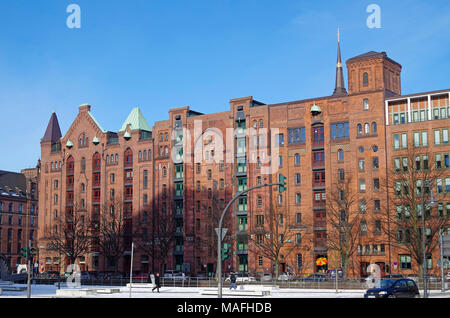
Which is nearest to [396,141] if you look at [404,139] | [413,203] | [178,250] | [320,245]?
[404,139]

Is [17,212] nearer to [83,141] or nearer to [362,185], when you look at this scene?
[83,141]

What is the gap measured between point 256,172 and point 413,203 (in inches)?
1088

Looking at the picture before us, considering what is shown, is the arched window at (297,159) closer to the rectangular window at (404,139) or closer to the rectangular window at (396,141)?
the rectangular window at (396,141)

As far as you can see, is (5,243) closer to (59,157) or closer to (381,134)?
(59,157)

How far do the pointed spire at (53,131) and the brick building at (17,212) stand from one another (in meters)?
17.1

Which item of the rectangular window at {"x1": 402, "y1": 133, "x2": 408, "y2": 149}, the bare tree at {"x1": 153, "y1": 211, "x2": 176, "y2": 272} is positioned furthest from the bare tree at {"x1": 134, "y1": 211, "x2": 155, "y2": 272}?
the rectangular window at {"x1": 402, "y1": 133, "x2": 408, "y2": 149}

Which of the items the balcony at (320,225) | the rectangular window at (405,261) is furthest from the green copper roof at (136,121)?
the rectangular window at (405,261)

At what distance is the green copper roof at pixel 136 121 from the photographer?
4331 inches

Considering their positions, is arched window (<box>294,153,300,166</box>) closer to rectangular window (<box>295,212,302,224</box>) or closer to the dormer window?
rectangular window (<box>295,212,302,224</box>)

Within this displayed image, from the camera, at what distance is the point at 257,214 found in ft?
305

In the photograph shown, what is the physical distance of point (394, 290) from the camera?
37625 mm

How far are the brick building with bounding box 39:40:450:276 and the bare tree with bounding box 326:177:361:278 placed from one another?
1.75ft

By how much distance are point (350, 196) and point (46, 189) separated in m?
59.1
